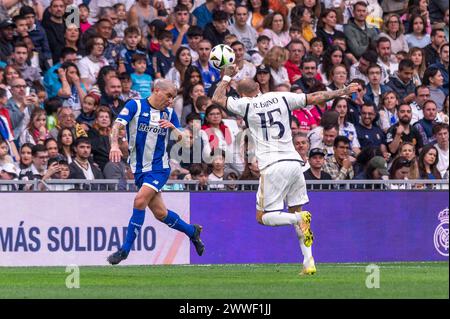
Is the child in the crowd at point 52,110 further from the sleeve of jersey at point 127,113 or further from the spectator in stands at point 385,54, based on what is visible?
the spectator in stands at point 385,54

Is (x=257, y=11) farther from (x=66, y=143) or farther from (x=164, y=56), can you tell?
(x=66, y=143)

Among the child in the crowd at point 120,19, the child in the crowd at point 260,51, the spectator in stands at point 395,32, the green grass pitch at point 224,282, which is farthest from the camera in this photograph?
the spectator in stands at point 395,32

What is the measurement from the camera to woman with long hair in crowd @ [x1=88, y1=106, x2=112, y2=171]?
811 inches

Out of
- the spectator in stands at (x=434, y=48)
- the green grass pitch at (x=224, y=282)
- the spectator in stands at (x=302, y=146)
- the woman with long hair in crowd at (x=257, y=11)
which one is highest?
the woman with long hair in crowd at (x=257, y=11)

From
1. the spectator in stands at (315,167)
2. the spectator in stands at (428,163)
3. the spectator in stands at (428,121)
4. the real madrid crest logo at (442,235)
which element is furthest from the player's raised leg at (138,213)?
the spectator in stands at (428,121)

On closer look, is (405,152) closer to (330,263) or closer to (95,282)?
(330,263)

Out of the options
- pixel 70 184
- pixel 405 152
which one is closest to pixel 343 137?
pixel 405 152

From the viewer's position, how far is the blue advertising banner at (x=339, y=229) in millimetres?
20328

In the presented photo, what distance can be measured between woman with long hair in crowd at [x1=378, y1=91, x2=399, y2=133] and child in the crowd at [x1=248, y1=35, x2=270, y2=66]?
2352 mm

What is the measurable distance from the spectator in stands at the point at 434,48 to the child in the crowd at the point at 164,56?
19.3 feet

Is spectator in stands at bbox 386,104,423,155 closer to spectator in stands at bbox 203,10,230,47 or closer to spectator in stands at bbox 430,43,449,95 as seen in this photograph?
spectator in stands at bbox 430,43,449,95

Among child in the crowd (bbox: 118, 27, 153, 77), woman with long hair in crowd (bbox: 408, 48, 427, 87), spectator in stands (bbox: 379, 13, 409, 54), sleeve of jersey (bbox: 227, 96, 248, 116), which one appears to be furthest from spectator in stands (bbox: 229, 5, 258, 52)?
sleeve of jersey (bbox: 227, 96, 248, 116)

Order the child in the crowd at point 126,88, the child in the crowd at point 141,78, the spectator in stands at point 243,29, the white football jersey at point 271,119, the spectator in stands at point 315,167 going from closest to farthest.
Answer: the white football jersey at point 271,119 < the spectator in stands at point 315,167 < the child in the crowd at point 126,88 < the child in the crowd at point 141,78 < the spectator in stands at point 243,29

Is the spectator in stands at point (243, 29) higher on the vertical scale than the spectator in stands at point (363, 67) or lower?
higher
